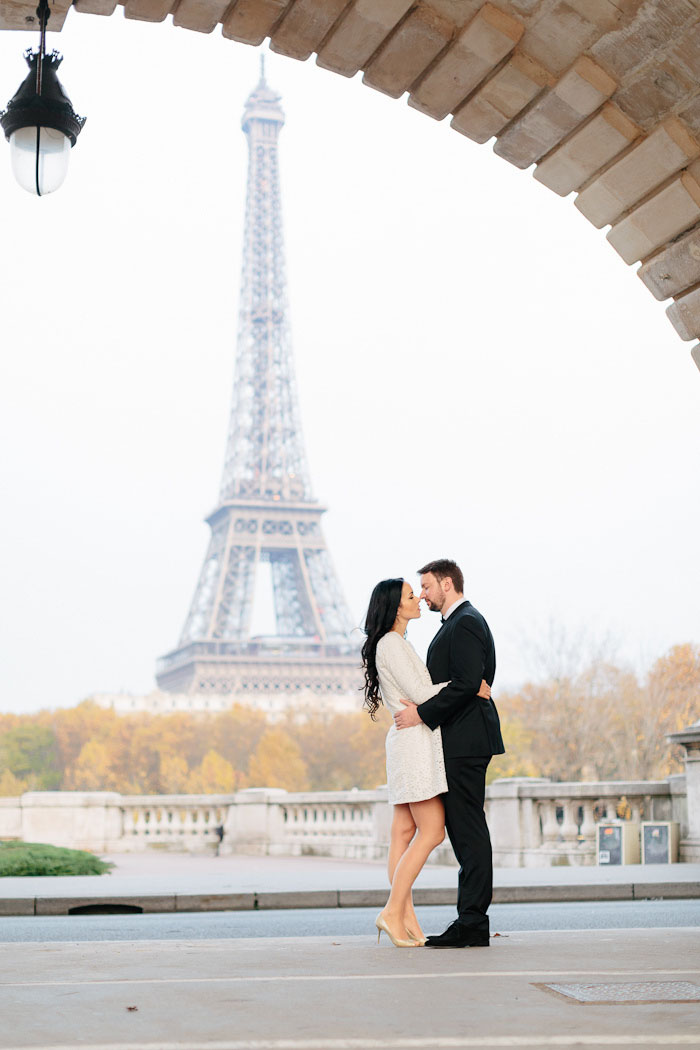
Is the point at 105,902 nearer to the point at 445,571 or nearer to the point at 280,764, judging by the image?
the point at 445,571

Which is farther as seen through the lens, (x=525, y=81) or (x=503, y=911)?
(x=503, y=911)

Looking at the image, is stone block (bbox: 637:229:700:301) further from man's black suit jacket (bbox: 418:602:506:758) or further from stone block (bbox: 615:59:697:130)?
man's black suit jacket (bbox: 418:602:506:758)

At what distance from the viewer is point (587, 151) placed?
6645mm

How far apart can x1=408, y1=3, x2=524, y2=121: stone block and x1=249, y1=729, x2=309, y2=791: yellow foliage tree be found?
63.8 m

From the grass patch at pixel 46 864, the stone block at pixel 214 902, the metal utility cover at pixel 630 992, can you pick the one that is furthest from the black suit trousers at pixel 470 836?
the grass patch at pixel 46 864

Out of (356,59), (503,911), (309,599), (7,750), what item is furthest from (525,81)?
(7,750)

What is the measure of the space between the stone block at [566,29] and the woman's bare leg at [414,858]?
3.49 m

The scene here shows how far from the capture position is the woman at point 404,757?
Result: 598 centimetres

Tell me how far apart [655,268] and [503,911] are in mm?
4901

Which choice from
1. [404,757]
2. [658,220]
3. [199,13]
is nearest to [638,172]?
[658,220]

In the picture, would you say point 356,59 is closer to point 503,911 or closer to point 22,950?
point 22,950

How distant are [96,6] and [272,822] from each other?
14736 mm

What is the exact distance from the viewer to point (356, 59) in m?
6.47

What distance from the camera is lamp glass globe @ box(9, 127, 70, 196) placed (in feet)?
21.1
